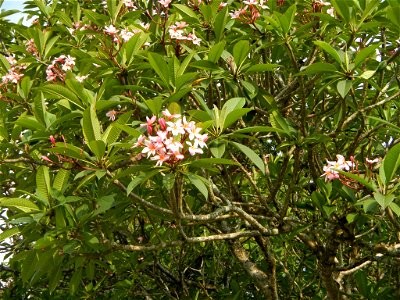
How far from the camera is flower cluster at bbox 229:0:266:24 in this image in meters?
2.25

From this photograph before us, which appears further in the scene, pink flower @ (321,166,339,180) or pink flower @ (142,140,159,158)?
pink flower @ (321,166,339,180)

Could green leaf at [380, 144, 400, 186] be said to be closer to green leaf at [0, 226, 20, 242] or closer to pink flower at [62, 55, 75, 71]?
green leaf at [0, 226, 20, 242]

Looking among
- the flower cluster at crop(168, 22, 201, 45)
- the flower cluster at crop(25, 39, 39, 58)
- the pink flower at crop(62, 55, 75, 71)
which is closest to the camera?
the flower cluster at crop(168, 22, 201, 45)

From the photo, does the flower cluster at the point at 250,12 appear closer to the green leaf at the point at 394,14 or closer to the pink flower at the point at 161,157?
the green leaf at the point at 394,14

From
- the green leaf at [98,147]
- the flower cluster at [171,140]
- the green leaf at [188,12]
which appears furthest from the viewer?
the green leaf at [188,12]

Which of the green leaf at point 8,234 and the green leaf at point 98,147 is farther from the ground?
the green leaf at point 98,147

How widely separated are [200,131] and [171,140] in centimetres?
14

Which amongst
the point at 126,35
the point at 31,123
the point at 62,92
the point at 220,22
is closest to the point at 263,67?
the point at 220,22

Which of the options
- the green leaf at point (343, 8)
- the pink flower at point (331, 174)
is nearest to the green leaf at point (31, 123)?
the pink flower at point (331, 174)

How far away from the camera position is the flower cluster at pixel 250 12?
7.38 ft

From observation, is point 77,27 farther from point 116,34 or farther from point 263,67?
point 263,67

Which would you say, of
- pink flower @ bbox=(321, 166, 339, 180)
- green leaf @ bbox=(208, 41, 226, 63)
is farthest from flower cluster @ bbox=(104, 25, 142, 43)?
pink flower @ bbox=(321, 166, 339, 180)

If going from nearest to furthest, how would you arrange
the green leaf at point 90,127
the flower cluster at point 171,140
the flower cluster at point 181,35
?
the flower cluster at point 171,140 < the green leaf at point 90,127 < the flower cluster at point 181,35

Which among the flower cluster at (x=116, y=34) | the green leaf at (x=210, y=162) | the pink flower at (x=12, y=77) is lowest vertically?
the green leaf at (x=210, y=162)
